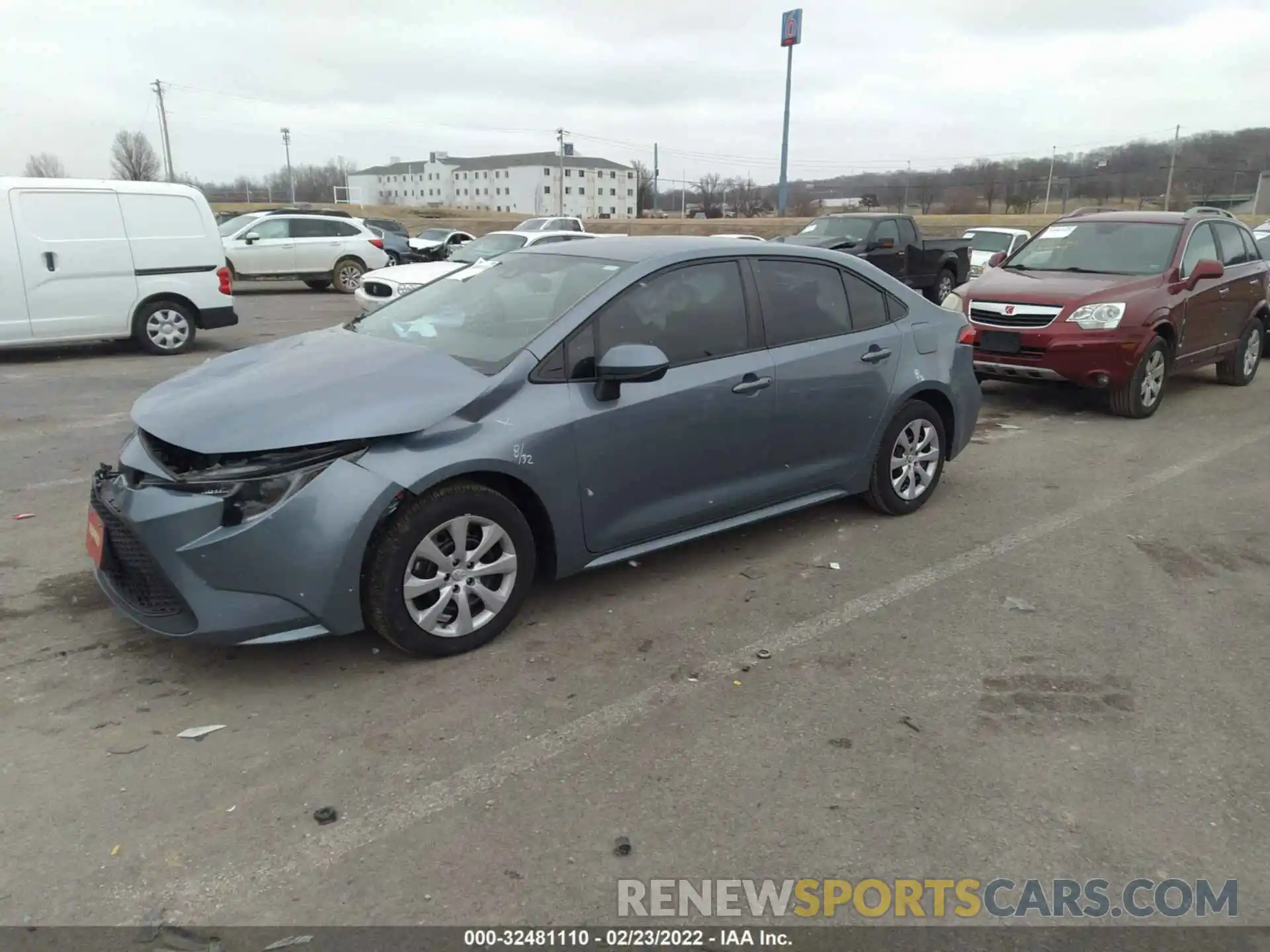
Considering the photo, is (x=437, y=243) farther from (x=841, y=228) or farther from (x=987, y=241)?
(x=987, y=241)

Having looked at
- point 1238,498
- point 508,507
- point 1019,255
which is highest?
point 1019,255

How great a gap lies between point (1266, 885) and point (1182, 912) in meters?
0.30

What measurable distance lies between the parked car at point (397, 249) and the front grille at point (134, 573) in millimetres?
22311

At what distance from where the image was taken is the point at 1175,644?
13.4 feet

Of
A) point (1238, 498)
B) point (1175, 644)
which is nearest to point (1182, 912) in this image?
point (1175, 644)

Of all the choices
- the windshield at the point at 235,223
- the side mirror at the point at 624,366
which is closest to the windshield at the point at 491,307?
the side mirror at the point at 624,366

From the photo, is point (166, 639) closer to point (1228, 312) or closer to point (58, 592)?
point (58, 592)

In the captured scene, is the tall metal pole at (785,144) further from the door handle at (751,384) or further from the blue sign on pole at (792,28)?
the door handle at (751,384)

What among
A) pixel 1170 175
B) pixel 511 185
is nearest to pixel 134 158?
pixel 511 185

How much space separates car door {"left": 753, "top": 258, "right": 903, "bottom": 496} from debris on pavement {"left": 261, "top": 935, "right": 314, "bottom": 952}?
124 inches

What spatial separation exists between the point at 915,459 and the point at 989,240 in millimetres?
18319

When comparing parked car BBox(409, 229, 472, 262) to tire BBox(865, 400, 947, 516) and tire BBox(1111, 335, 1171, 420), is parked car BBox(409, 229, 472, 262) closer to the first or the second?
tire BBox(1111, 335, 1171, 420)

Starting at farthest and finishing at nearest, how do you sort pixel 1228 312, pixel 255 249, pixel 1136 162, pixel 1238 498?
pixel 1136 162
pixel 255 249
pixel 1228 312
pixel 1238 498

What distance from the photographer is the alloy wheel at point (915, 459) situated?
5.58 metres
